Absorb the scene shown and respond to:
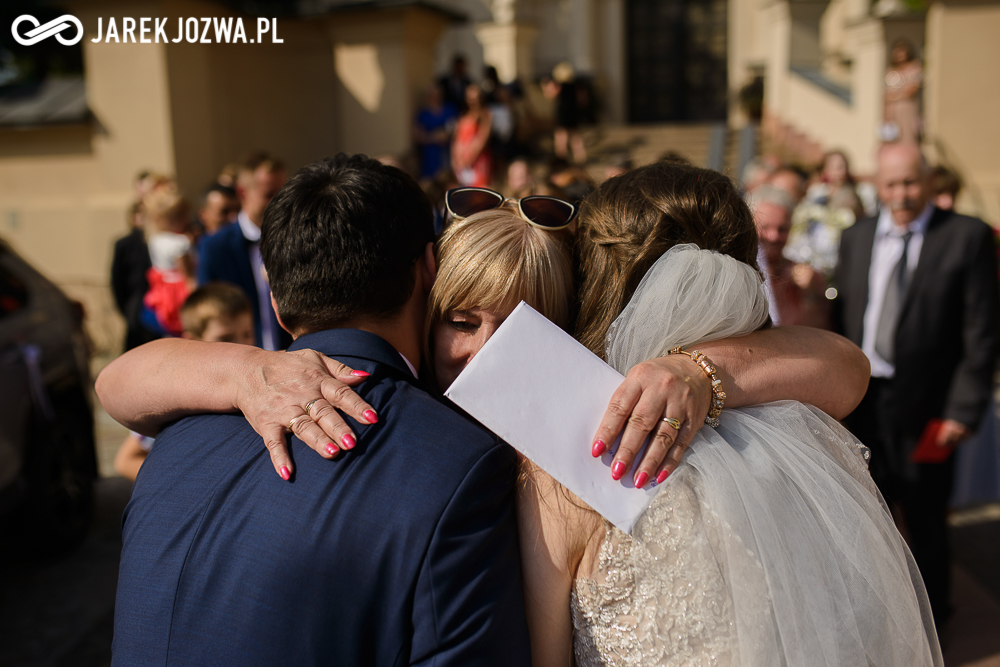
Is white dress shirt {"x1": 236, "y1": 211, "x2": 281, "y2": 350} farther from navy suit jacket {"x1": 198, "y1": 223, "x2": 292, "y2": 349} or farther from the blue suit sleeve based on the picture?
the blue suit sleeve

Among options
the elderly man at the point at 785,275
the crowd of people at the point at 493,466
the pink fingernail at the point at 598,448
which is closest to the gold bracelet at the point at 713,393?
the crowd of people at the point at 493,466

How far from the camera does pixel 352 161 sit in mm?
1652

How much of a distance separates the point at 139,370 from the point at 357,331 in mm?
583

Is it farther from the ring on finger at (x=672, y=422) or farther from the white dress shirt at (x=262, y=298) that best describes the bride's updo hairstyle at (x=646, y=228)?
the white dress shirt at (x=262, y=298)

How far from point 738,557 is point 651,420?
284 mm

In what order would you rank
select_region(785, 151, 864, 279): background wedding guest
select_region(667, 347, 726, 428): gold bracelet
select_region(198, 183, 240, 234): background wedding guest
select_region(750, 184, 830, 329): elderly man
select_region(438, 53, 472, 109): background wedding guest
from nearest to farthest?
select_region(667, 347, 726, 428): gold bracelet → select_region(750, 184, 830, 329): elderly man → select_region(785, 151, 864, 279): background wedding guest → select_region(198, 183, 240, 234): background wedding guest → select_region(438, 53, 472, 109): background wedding guest

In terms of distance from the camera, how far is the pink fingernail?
132 centimetres

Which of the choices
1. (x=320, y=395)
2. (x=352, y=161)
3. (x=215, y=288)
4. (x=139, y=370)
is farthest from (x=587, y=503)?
(x=215, y=288)

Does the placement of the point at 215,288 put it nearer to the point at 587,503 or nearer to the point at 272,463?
the point at 272,463

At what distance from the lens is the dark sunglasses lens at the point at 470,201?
1.96 meters

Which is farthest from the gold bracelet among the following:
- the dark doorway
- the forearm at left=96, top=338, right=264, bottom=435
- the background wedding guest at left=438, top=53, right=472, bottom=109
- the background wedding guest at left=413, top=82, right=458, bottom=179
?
the dark doorway

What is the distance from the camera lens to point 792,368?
159 centimetres

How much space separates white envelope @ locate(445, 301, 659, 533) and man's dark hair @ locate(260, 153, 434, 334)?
318 mm

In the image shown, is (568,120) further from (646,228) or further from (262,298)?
(646,228)
